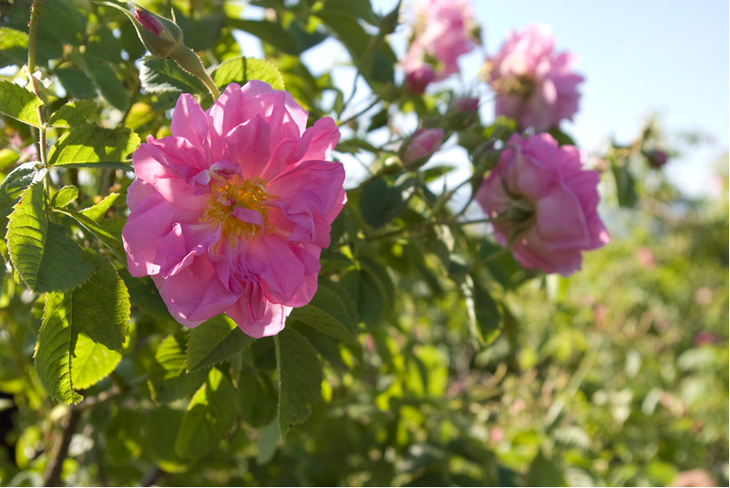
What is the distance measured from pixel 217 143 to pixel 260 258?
10 cm

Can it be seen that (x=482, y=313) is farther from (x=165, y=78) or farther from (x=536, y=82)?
(x=536, y=82)

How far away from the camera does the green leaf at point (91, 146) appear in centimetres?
50

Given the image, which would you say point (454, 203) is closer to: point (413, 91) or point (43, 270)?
point (413, 91)

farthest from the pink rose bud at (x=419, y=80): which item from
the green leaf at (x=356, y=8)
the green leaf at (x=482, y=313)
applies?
the green leaf at (x=482, y=313)

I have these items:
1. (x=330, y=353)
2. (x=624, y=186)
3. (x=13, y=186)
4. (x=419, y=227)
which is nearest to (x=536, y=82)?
(x=624, y=186)

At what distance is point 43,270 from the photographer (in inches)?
16.4

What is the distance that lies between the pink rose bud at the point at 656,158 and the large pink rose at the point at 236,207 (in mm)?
910

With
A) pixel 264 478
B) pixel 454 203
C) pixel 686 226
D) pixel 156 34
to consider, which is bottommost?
pixel 686 226

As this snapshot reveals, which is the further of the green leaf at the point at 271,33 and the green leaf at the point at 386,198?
the green leaf at the point at 271,33

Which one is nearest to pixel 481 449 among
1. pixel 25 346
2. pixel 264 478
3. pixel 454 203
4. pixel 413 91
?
pixel 264 478

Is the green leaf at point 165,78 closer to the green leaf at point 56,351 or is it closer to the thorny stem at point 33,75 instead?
the thorny stem at point 33,75

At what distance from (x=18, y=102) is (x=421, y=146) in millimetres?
399

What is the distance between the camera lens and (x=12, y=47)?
0.61 meters

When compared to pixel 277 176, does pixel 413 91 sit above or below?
below
